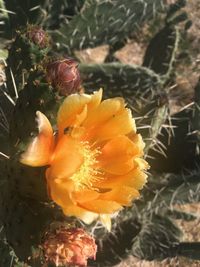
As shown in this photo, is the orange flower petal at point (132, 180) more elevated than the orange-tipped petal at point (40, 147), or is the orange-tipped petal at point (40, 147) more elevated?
the orange-tipped petal at point (40, 147)

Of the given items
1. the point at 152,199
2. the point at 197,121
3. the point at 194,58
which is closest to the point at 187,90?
the point at 194,58

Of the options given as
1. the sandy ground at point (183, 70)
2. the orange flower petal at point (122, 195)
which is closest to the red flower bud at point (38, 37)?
the orange flower petal at point (122, 195)

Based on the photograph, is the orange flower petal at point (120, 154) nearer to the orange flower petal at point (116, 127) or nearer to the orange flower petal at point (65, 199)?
the orange flower petal at point (116, 127)

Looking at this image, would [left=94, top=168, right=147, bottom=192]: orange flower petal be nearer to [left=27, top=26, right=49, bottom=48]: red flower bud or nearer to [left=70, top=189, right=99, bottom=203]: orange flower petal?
[left=70, top=189, right=99, bottom=203]: orange flower petal

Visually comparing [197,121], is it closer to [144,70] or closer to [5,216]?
[144,70]

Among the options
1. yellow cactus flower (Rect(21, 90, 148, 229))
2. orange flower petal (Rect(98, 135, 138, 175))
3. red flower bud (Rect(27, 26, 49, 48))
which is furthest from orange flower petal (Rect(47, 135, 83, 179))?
red flower bud (Rect(27, 26, 49, 48))

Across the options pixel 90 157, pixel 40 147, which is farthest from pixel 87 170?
pixel 40 147
